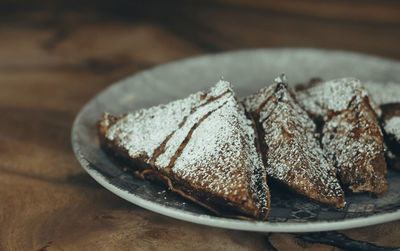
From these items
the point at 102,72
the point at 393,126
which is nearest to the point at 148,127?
the point at 393,126

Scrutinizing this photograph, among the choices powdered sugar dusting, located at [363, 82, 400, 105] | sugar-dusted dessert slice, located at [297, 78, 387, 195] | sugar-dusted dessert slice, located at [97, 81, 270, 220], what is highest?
powdered sugar dusting, located at [363, 82, 400, 105]

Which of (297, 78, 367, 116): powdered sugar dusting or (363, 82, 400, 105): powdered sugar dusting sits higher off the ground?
(363, 82, 400, 105): powdered sugar dusting

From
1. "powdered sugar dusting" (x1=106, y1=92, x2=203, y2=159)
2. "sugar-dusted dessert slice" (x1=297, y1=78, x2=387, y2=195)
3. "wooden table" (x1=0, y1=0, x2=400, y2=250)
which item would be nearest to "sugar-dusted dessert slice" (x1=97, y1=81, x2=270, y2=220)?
"powdered sugar dusting" (x1=106, y1=92, x2=203, y2=159)

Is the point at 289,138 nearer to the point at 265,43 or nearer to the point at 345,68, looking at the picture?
the point at 345,68

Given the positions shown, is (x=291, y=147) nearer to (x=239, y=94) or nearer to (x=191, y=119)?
(x=191, y=119)

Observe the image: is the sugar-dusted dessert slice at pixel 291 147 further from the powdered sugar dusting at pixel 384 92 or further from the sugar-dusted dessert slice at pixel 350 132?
the powdered sugar dusting at pixel 384 92

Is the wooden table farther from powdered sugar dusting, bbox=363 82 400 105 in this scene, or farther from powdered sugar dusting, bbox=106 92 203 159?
powdered sugar dusting, bbox=363 82 400 105

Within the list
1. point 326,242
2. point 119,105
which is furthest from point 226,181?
point 119,105
